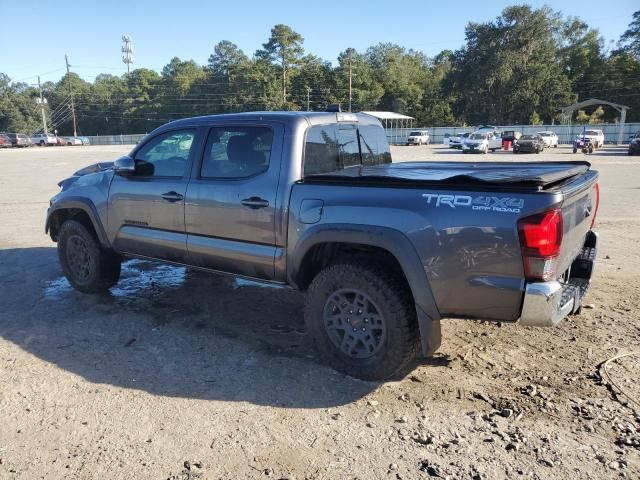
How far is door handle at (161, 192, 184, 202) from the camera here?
4609mm

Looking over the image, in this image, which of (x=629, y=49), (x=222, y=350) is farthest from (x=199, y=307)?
(x=629, y=49)

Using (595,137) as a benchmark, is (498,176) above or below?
below

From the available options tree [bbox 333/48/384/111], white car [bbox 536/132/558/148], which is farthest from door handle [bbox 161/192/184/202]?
tree [bbox 333/48/384/111]

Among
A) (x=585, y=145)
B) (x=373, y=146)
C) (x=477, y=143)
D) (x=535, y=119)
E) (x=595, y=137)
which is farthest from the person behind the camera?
(x=535, y=119)

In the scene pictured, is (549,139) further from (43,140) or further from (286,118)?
(43,140)

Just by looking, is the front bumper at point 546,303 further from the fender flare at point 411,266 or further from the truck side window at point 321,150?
the truck side window at point 321,150

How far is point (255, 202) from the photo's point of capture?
405 cm

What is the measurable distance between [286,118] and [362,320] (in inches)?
66.4

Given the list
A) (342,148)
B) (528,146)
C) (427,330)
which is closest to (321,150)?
(342,148)

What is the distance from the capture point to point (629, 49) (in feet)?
247

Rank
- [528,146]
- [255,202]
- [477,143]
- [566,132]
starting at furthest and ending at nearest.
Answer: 1. [566,132]
2. [477,143]
3. [528,146]
4. [255,202]

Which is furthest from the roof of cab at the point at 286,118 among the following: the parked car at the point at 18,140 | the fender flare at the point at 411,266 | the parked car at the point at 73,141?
the parked car at the point at 73,141

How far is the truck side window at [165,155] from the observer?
4.71 m

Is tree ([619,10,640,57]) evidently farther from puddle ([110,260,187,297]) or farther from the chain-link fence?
puddle ([110,260,187,297])
